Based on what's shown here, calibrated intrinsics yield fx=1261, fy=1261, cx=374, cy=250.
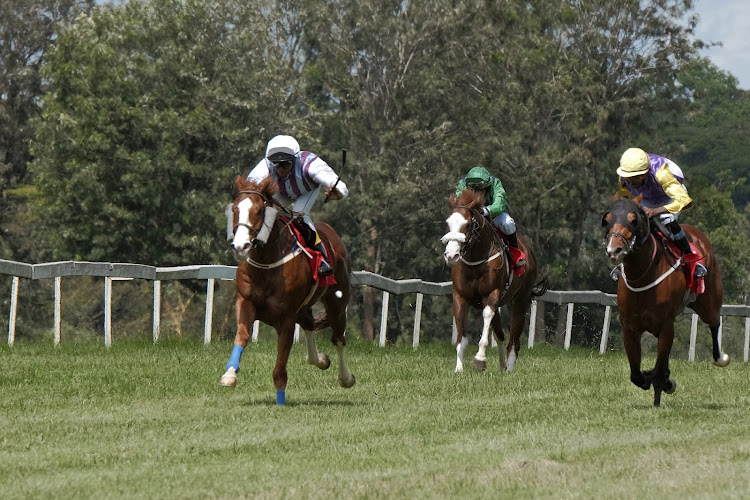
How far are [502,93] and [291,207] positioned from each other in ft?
111

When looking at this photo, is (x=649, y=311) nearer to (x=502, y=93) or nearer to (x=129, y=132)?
(x=129, y=132)

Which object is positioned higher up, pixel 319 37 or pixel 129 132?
pixel 319 37

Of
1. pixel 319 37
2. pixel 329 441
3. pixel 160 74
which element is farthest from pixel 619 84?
pixel 329 441

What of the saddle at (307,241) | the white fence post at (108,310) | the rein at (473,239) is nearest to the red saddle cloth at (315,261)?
the saddle at (307,241)

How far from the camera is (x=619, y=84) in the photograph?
43469 millimetres

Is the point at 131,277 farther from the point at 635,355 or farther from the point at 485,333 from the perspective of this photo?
the point at 635,355

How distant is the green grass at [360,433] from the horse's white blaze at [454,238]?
1.28 metres

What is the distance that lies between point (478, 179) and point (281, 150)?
4.39m

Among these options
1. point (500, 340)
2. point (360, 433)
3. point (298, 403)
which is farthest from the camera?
point (500, 340)

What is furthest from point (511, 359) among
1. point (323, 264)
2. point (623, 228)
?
point (623, 228)

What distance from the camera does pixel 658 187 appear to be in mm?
10859

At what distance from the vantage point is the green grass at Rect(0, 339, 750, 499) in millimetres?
6434

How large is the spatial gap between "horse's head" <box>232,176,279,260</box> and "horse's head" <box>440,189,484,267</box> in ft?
11.8

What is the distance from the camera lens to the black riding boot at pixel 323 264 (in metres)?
10.7
